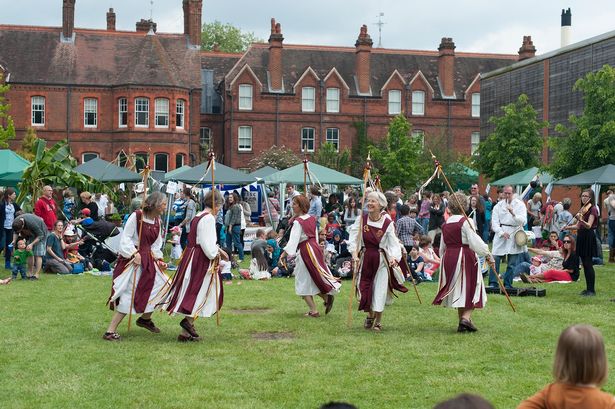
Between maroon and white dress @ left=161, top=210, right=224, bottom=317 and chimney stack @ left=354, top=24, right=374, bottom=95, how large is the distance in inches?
1936

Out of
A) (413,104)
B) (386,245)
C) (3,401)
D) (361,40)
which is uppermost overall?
(361,40)

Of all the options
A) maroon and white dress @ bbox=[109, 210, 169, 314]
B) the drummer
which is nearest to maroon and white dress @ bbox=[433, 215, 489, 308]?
maroon and white dress @ bbox=[109, 210, 169, 314]

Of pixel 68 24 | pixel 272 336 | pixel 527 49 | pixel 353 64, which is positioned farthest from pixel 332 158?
pixel 272 336

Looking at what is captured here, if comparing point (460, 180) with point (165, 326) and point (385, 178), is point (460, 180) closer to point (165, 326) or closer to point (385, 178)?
point (385, 178)

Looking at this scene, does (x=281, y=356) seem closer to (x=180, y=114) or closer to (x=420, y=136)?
(x=420, y=136)

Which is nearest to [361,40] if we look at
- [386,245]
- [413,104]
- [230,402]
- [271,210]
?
[413,104]

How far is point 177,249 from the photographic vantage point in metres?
22.2

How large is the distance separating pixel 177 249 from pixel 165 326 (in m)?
9.96

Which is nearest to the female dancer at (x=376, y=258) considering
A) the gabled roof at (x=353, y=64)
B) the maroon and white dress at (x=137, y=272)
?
the maroon and white dress at (x=137, y=272)

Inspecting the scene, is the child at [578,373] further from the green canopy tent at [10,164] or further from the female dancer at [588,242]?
the green canopy tent at [10,164]

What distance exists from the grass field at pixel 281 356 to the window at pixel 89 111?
40224 mm

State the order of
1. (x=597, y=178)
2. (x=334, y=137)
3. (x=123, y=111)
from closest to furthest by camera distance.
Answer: (x=597, y=178), (x=123, y=111), (x=334, y=137)

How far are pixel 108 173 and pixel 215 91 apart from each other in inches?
1287

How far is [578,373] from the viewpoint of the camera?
13.8 feet
